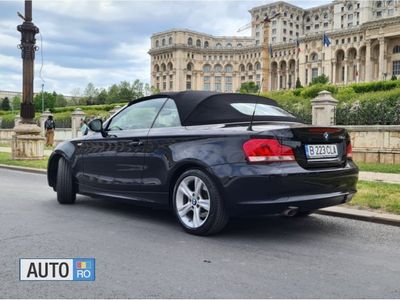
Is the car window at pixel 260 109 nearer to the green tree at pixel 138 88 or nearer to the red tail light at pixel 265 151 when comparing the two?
the red tail light at pixel 265 151

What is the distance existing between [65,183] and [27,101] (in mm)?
9454

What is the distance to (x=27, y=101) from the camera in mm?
15383

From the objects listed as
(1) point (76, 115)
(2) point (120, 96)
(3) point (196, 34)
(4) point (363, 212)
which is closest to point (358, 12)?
(3) point (196, 34)

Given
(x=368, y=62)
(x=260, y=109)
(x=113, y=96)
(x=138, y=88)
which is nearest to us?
(x=260, y=109)

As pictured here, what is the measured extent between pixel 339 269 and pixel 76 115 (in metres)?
25.4

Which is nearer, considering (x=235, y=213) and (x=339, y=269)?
(x=339, y=269)

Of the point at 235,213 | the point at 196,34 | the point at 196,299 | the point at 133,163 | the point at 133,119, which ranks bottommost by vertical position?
the point at 196,299

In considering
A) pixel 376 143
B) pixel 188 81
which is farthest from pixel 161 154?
pixel 188 81

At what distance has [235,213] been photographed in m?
4.72

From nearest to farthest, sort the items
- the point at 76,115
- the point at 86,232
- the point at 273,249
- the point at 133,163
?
the point at 273,249 → the point at 86,232 → the point at 133,163 → the point at 76,115

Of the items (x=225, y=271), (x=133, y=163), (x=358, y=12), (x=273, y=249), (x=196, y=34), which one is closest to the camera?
(x=225, y=271)

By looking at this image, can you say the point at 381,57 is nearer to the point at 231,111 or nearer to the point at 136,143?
the point at 231,111

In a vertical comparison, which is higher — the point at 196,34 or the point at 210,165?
the point at 196,34

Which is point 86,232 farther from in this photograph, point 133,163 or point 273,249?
point 273,249
